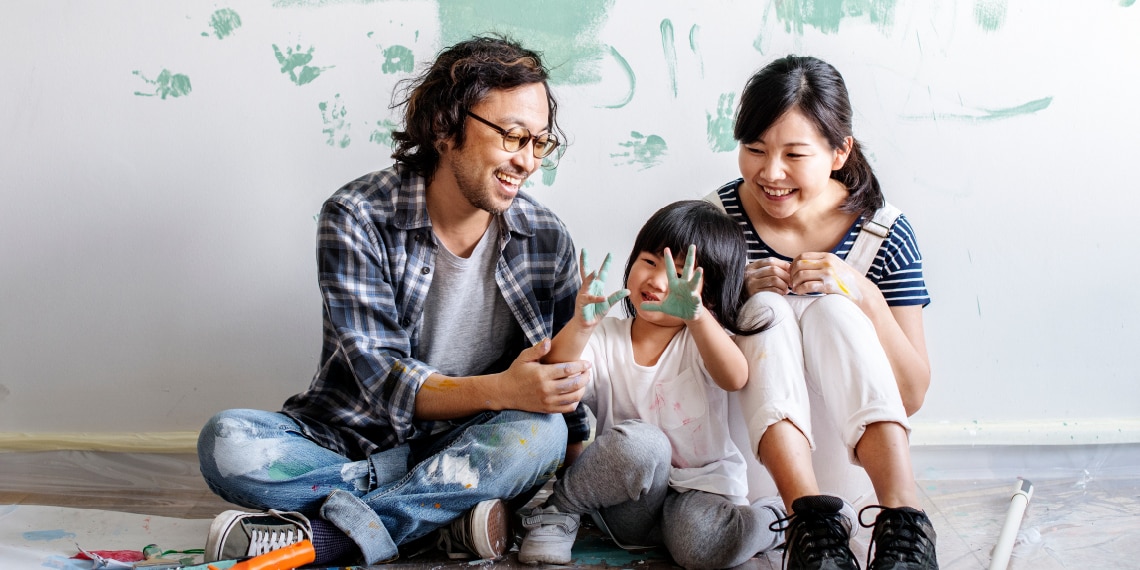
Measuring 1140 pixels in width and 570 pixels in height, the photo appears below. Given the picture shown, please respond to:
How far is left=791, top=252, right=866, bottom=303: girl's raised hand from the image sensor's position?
4.79 ft

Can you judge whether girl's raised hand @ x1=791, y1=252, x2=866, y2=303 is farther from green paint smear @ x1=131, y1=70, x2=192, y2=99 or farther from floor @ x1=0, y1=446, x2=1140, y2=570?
green paint smear @ x1=131, y1=70, x2=192, y2=99

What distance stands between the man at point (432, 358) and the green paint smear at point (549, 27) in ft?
0.56

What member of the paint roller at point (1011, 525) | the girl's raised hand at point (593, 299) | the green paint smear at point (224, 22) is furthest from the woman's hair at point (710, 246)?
the green paint smear at point (224, 22)

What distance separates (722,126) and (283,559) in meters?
1.05

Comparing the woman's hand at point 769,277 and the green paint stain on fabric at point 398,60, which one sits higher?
the green paint stain on fabric at point 398,60

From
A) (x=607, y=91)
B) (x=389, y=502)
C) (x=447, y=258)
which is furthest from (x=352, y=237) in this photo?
(x=607, y=91)

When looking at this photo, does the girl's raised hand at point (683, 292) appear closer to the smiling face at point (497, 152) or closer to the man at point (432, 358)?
the man at point (432, 358)

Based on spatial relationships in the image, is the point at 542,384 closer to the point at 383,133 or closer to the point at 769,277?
the point at 769,277

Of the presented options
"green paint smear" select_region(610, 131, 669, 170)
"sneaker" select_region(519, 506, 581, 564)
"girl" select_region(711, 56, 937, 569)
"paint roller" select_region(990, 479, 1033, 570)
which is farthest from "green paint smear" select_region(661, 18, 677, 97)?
"paint roller" select_region(990, 479, 1033, 570)

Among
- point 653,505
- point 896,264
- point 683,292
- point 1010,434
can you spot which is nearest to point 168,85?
point 683,292

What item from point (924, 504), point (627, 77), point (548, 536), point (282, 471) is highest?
point (627, 77)

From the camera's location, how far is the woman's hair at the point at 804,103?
151cm

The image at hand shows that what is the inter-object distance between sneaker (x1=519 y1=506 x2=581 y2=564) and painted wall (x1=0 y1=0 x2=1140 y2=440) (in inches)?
22.0

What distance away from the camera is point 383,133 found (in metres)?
1.77
